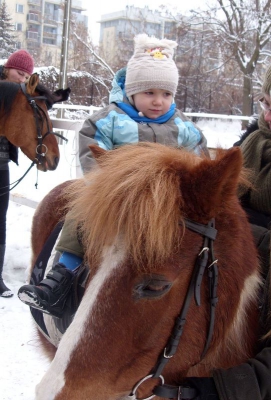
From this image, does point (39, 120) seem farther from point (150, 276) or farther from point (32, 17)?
point (32, 17)

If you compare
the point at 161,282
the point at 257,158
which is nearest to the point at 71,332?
the point at 161,282

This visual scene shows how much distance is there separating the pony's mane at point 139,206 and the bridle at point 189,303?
0.10 m

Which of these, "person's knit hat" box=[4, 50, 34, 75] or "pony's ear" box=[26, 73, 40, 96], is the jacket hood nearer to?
"pony's ear" box=[26, 73, 40, 96]

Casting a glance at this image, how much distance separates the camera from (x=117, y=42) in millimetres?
24359

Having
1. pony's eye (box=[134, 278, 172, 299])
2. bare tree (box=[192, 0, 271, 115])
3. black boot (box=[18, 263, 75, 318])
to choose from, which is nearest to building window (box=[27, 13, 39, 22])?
bare tree (box=[192, 0, 271, 115])

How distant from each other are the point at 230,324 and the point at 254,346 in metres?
0.28

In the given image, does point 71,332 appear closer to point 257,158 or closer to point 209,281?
point 209,281

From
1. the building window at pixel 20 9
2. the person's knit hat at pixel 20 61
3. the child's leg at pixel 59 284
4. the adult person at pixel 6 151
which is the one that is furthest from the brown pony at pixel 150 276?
the building window at pixel 20 9

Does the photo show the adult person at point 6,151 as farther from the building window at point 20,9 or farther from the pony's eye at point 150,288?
the building window at point 20,9

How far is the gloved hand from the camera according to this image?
1.49 m

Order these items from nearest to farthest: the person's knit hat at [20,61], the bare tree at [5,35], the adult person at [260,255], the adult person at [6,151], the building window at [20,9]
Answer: the adult person at [260,255] < the adult person at [6,151] < the person's knit hat at [20,61] < the bare tree at [5,35] < the building window at [20,9]

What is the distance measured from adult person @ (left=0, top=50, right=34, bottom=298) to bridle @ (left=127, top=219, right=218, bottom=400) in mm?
3875

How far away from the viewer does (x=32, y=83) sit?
17.6 feet

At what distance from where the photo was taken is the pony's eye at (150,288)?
1.36 meters
